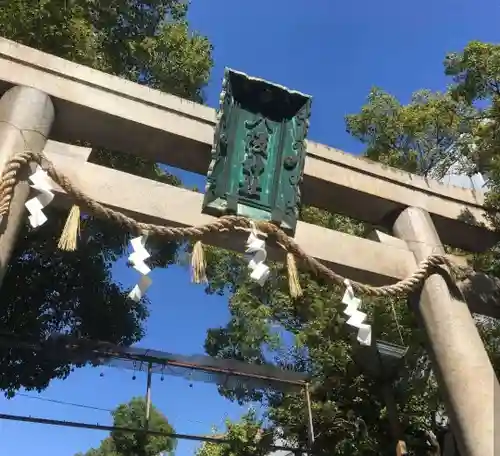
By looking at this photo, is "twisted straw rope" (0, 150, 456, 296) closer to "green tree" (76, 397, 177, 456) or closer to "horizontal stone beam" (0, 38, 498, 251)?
"horizontal stone beam" (0, 38, 498, 251)

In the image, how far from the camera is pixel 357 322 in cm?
334

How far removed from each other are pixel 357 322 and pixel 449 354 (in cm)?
67

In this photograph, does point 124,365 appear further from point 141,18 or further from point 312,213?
point 141,18

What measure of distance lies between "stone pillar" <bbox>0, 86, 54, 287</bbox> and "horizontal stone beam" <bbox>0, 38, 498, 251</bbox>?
11 centimetres

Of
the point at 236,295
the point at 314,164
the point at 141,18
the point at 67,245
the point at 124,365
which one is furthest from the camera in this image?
the point at 236,295

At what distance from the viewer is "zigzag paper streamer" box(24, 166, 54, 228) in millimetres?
2809

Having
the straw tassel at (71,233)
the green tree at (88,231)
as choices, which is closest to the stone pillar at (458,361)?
the straw tassel at (71,233)

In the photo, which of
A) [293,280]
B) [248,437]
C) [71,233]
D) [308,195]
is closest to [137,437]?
[248,437]

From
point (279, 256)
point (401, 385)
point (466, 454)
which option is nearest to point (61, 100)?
point (279, 256)

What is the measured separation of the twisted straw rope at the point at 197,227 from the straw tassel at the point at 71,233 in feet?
0.25

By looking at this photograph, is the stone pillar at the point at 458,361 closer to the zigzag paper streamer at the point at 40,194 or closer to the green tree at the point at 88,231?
the zigzag paper streamer at the point at 40,194

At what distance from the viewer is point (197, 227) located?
127 inches

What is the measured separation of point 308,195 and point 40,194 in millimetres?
2074

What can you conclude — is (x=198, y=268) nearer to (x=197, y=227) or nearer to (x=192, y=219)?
(x=197, y=227)
